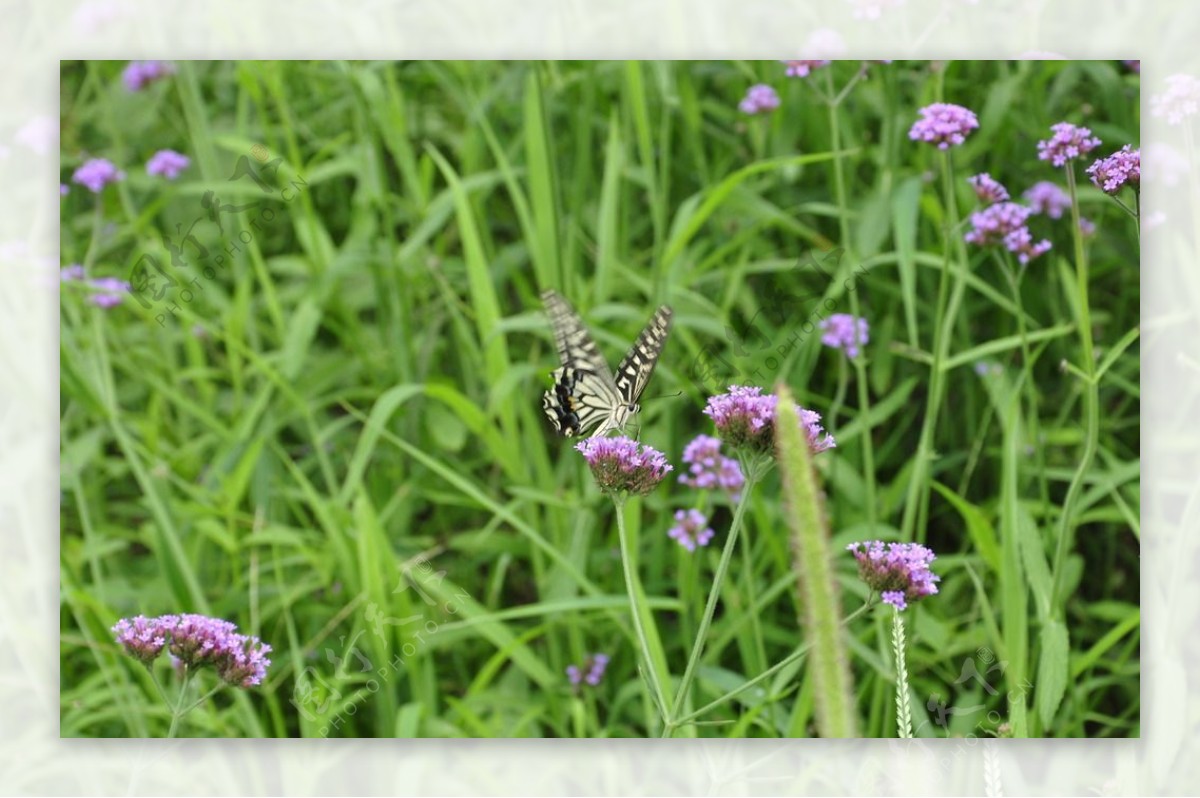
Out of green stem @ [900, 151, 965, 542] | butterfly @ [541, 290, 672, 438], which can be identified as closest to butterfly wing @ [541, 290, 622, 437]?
butterfly @ [541, 290, 672, 438]

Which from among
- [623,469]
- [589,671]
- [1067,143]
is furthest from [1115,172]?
[589,671]

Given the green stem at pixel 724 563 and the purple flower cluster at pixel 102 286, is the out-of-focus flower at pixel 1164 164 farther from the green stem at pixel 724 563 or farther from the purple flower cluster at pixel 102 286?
the purple flower cluster at pixel 102 286

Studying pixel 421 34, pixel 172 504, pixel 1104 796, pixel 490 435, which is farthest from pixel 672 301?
pixel 1104 796

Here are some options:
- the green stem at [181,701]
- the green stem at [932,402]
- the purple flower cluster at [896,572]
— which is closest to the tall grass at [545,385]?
the green stem at [932,402]

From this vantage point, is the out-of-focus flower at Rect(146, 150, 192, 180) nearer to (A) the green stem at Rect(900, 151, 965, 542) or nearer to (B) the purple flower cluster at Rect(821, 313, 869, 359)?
(B) the purple flower cluster at Rect(821, 313, 869, 359)

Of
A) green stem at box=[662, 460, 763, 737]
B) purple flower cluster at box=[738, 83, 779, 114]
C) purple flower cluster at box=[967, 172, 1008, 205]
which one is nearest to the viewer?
green stem at box=[662, 460, 763, 737]

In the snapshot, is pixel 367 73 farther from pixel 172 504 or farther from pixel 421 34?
pixel 172 504
